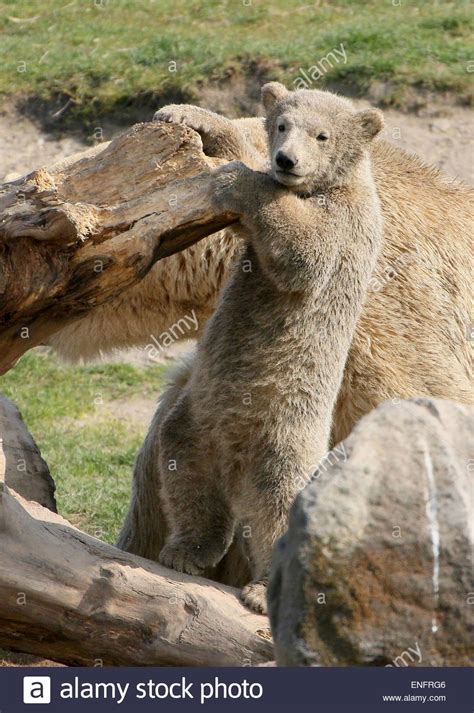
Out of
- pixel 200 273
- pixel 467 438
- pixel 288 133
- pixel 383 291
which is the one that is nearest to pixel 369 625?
pixel 467 438

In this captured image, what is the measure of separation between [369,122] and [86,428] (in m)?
4.89

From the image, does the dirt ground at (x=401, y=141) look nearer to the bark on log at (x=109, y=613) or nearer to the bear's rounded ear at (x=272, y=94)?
the bear's rounded ear at (x=272, y=94)

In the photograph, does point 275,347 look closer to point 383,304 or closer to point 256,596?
point 256,596

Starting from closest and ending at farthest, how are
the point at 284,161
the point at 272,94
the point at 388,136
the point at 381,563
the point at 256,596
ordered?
the point at 381,563, the point at 284,161, the point at 256,596, the point at 272,94, the point at 388,136

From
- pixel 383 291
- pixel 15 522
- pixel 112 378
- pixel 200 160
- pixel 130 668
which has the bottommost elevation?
pixel 112 378

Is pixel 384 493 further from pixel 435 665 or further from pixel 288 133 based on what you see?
pixel 288 133

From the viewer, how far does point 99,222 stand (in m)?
4.91

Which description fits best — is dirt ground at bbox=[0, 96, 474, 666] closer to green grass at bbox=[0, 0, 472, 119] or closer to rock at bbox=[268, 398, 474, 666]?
green grass at bbox=[0, 0, 472, 119]

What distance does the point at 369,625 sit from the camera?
393 centimetres

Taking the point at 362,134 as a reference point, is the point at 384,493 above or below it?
below

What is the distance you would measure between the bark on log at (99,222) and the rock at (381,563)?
4.67 feet

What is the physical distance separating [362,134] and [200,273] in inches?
75.1

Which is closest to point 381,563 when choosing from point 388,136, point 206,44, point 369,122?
point 369,122

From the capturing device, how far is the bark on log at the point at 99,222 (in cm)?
484
